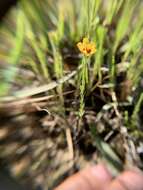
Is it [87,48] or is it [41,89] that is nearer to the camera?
[87,48]

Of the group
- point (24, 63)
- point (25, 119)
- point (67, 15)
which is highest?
point (67, 15)

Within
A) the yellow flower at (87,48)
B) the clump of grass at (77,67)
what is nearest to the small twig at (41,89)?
the clump of grass at (77,67)

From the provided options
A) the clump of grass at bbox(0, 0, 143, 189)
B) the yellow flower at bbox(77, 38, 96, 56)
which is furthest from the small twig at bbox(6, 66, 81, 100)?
the yellow flower at bbox(77, 38, 96, 56)

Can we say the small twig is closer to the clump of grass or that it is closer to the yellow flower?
the clump of grass

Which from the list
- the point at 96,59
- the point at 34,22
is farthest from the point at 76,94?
the point at 34,22

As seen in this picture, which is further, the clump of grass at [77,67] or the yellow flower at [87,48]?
the clump of grass at [77,67]

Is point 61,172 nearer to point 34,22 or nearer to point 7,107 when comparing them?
point 7,107

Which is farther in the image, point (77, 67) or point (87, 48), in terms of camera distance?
point (77, 67)

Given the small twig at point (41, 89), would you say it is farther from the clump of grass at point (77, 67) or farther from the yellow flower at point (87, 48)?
the yellow flower at point (87, 48)

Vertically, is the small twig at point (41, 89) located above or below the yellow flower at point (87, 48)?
below

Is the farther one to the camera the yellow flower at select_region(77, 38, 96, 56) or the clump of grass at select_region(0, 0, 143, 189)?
the clump of grass at select_region(0, 0, 143, 189)

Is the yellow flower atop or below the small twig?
atop
